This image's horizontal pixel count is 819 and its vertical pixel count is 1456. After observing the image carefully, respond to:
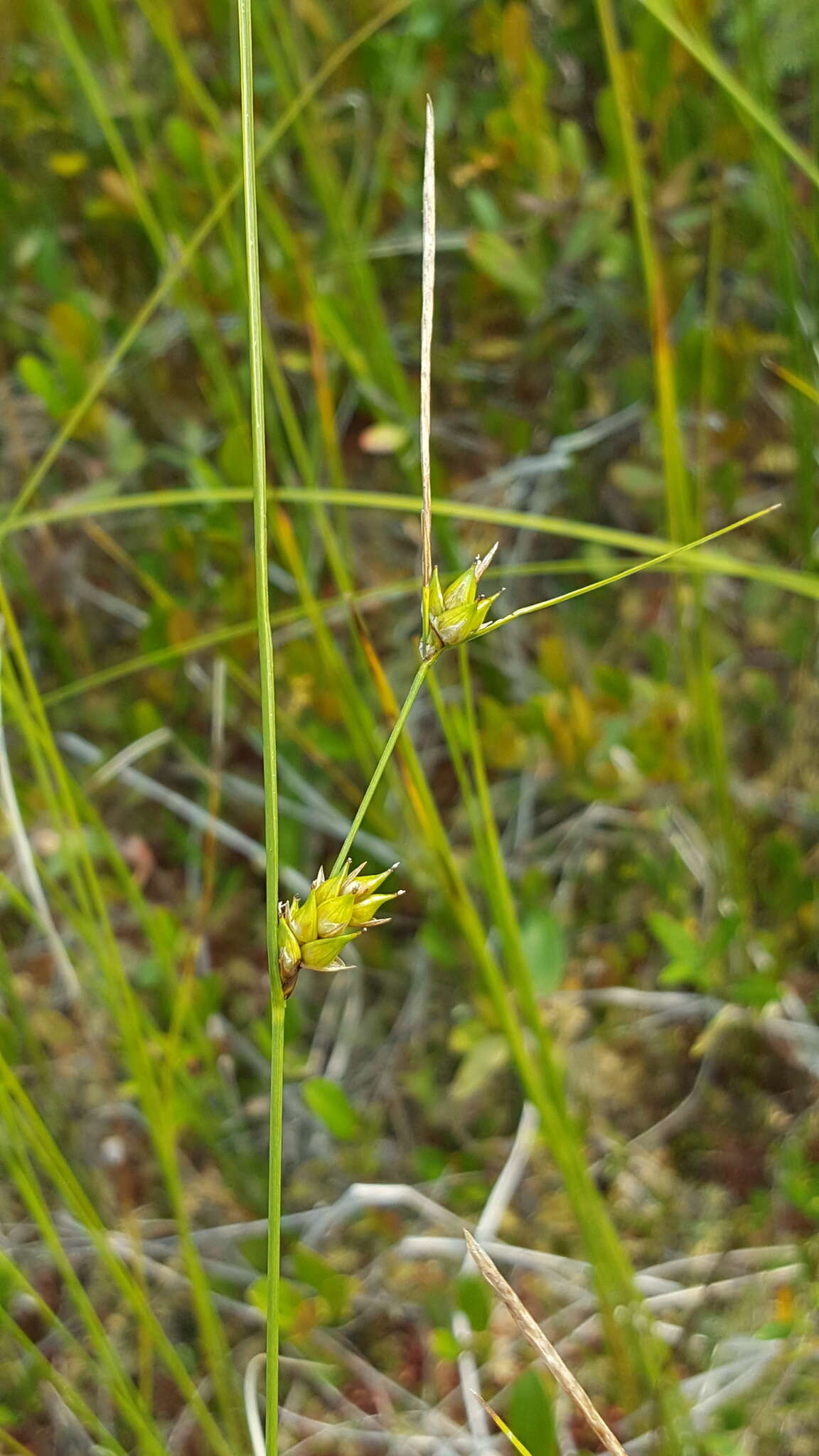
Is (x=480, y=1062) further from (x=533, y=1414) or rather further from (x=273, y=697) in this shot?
(x=273, y=697)


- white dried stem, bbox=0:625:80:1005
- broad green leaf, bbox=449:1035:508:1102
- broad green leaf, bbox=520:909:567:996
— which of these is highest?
white dried stem, bbox=0:625:80:1005

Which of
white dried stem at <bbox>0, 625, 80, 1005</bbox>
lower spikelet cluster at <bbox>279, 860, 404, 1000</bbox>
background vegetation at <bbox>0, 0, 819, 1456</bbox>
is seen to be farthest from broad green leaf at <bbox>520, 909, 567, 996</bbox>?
lower spikelet cluster at <bbox>279, 860, 404, 1000</bbox>

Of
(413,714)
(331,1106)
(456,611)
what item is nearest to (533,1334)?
(456,611)

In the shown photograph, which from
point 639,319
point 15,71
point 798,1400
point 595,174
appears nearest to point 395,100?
point 595,174

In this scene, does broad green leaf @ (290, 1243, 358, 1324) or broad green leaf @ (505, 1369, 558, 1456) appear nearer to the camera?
broad green leaf @ (505, 1369, 558, 1456)

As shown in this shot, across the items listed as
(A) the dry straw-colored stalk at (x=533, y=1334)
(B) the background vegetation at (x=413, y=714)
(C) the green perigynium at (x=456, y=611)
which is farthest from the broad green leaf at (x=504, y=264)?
(A) the dry straw-colored stalk at (x=533, y=1334)

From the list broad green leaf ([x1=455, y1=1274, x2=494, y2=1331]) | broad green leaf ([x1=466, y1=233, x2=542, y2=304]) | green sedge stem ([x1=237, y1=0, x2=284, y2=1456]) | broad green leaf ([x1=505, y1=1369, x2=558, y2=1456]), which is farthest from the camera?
broad green leaf ([x1=466, y1=233, x2=542, y2=304])

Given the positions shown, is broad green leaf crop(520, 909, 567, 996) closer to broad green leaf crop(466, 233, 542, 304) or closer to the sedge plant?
the sedge plant
